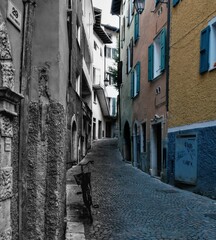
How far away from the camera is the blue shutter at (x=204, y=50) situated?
8438mm

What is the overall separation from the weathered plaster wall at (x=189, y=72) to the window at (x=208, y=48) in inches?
6.5

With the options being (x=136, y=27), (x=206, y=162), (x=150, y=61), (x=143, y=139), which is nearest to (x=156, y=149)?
(x=143, y=139)

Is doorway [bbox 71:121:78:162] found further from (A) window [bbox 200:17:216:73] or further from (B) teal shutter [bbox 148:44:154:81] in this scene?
(A) window [bbox 200:17:216:73]

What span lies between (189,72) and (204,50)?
1049mm

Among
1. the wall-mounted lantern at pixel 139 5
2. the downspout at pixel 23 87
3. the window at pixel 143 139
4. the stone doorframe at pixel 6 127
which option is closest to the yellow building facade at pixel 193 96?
the wall-mounted lantern at pixel 139 5

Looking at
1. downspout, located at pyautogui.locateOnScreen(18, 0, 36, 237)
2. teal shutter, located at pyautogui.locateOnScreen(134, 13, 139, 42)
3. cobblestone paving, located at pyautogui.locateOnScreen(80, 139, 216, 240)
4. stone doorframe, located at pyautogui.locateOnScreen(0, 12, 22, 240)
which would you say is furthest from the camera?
teal shutter, located at pyautogui.locateOnScreen(134, 13, 139, 42)

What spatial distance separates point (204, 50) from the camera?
8.57 meters

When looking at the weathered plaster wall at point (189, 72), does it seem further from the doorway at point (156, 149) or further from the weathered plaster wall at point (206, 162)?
the doorway at point (156, 149)

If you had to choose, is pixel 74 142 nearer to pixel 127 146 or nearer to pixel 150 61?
pixel 150 61

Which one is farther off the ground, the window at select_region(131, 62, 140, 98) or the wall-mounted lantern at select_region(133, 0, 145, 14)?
the wall-mounted lantern at select_region(133, 0, 145, 14)

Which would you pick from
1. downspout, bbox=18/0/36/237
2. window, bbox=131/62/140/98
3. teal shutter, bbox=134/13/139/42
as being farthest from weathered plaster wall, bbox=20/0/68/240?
teal shutter, bbox=134/13/139/42

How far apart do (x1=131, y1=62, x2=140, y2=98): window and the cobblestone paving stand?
22.8 feet

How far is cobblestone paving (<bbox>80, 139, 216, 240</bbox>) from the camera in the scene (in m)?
5.11

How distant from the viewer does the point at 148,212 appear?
21.5ft
